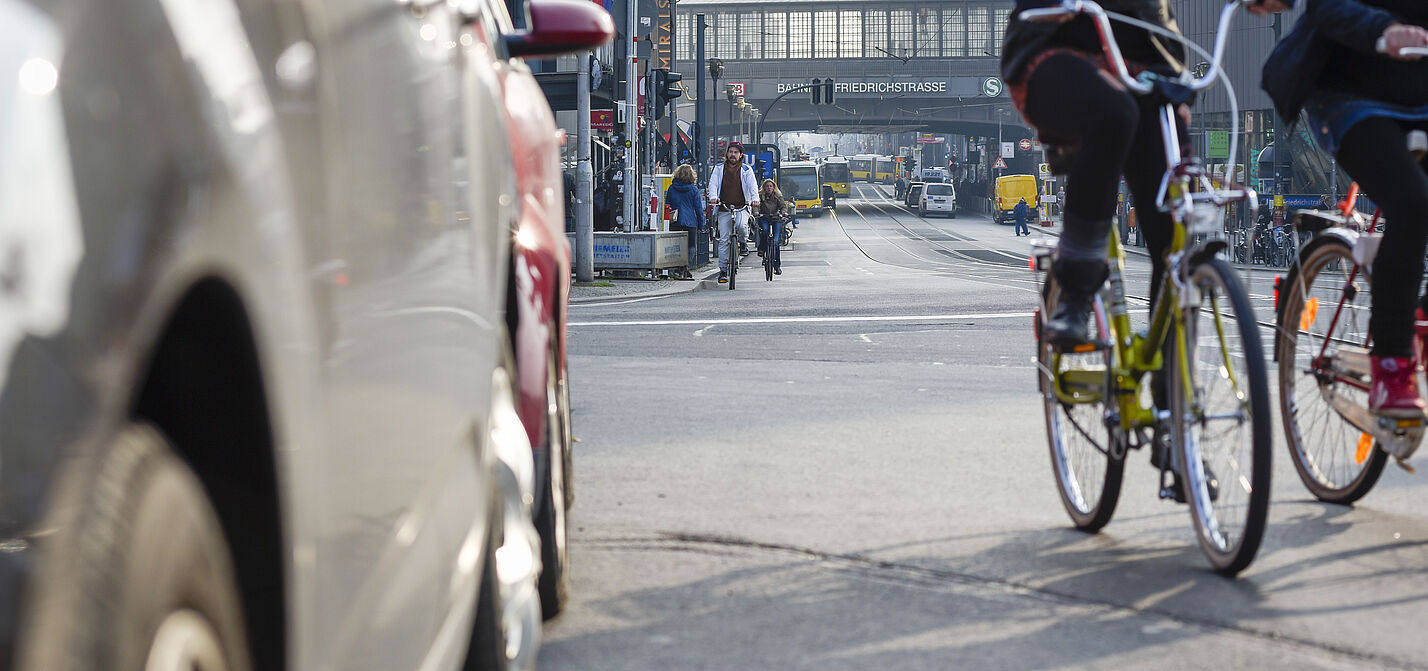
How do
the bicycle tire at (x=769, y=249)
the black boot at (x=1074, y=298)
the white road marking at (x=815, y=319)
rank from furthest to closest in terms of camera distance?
the bicycle tire at (x=769, y=249) → the white road marking at (x=815, y=319) → the black boot at (x=1074, y=298)

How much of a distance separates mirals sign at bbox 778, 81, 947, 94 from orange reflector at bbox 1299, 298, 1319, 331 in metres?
102

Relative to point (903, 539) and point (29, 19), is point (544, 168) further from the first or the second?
point (29, 19)

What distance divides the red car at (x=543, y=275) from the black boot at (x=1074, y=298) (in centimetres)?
127

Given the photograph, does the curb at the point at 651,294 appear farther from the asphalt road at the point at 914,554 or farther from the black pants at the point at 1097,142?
the black pants at the point at 1097,142

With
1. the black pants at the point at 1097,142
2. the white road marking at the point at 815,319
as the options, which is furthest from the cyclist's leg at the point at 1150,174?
the white road marking at the point at 815,319

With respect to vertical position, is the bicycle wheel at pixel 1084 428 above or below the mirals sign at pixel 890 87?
below

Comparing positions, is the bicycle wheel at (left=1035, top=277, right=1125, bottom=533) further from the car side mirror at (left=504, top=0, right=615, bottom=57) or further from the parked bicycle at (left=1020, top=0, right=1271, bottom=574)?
the car side mirror at (left=504, top=0, right=615, bottom=57)

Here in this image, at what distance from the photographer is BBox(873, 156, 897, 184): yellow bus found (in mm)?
157863

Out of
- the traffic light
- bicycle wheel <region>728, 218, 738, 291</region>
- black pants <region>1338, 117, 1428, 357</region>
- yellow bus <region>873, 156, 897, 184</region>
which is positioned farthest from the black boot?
yellow bus <region>873, 156, 897, 184</region>

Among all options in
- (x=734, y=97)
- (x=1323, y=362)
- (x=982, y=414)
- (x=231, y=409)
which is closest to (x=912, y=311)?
(x=982, y=414)

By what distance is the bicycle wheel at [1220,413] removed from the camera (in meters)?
3.55

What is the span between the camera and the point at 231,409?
3.84 feet

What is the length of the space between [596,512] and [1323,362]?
2.15 metres

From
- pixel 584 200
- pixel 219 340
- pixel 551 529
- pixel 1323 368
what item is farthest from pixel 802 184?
pixel 219 340
